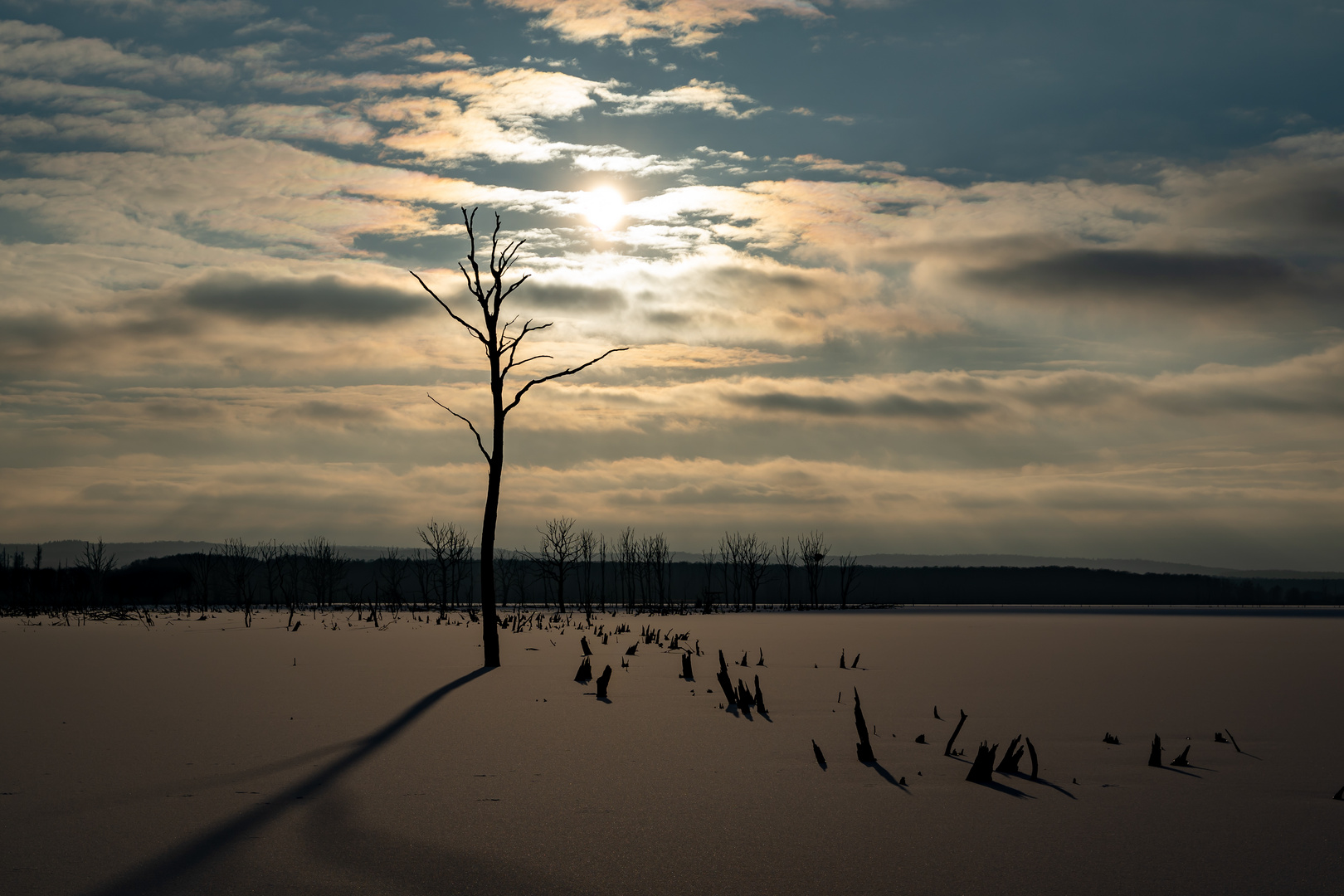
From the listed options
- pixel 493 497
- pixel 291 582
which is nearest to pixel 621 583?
pixel 291 582

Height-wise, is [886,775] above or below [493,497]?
below

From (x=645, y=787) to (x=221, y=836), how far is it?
2.77 m

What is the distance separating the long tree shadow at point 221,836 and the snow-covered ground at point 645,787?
2 centimetres

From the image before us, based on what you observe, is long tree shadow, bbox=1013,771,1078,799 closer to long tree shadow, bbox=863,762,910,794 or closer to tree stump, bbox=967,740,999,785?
tree stump, bbox=967,740,999,785

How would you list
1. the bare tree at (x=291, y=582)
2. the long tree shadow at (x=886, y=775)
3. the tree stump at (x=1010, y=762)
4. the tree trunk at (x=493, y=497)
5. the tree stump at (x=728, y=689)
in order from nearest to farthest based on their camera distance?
the long tree shadow at (x=886, y=775)
the tree stump at (x=1010, y=762)
the tree stump at (x=728, y=689)
the tree trunk at (x=493, y=497)
the bare tree at (x=291, y=582)

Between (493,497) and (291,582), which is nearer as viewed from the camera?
(493,497)

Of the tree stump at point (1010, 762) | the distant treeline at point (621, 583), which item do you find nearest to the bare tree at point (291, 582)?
the distant treeline at point (621, 583)

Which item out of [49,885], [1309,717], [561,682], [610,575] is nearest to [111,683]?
[561,682]

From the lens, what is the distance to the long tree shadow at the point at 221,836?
4562 mm

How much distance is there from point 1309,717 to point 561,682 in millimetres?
9138

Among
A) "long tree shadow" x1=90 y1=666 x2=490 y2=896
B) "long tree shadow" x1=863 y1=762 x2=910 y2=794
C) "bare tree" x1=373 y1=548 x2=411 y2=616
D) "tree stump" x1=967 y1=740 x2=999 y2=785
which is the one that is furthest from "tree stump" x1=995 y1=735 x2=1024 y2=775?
"bare tree" x1=373 y1=548 x2=411 y2=616

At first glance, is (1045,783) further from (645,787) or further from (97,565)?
(97,565)

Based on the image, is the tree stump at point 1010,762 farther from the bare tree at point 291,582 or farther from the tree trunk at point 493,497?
the bare tree at point 291,582

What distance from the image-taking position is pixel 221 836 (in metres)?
5.41
